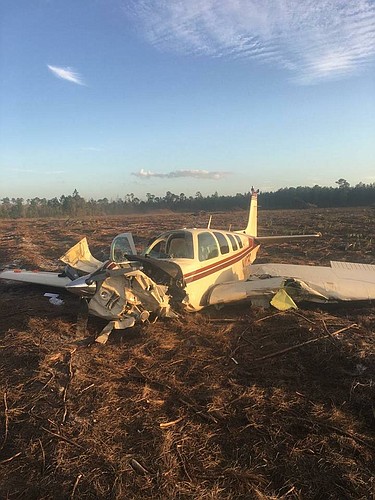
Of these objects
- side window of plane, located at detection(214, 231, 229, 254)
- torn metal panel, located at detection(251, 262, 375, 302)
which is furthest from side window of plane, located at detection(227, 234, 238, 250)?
torn metal panel, located at detection(251, 262, 375, 302)

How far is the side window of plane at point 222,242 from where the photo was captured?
9926 mm

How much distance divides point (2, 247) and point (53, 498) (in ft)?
68.1

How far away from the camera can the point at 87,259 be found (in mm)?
10898

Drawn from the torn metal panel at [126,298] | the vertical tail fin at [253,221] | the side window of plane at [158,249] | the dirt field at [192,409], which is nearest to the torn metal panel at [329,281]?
the dirt field at [192,409]

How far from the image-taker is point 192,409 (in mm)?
4578

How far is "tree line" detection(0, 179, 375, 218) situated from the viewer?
78.2 m

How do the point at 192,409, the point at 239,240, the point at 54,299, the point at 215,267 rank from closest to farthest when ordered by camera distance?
1. the point at 192,409
2. the point at 215,267
3. the point at 54,299
4. the point at 239,240

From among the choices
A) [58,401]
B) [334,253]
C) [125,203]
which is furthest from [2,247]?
[125,203]

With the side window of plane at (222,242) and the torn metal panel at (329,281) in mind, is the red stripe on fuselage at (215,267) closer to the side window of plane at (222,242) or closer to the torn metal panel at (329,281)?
the side window of plane at (222,242)

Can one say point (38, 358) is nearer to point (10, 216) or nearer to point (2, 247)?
point (2, 247)

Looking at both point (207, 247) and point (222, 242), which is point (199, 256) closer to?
point (207, 247)

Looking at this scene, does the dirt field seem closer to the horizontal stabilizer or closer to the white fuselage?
the white fuselage

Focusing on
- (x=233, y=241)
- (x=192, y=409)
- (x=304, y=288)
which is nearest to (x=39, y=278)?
(x=233, y=241)

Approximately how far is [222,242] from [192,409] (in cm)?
593
